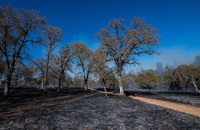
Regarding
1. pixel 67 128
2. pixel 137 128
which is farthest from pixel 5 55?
pixel 137 128

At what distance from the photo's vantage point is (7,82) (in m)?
21.0

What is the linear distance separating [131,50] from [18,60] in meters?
24.0

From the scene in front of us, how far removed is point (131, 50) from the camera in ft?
111

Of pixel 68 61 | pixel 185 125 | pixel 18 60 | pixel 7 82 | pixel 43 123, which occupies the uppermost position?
pixel 68 61

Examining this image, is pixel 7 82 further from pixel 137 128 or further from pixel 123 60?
pixel 123 60

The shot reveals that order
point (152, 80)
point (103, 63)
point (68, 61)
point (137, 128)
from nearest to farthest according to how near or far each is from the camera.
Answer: point (137, 128), point (103, 63), point (68, 61), point (152, 80)

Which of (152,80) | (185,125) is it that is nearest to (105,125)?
(185,125)

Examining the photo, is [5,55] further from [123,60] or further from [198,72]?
[198,72]

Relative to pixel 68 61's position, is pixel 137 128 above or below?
below

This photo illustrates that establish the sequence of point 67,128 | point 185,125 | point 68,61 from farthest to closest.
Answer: point 68,61 < point 185,125 < point 67,128

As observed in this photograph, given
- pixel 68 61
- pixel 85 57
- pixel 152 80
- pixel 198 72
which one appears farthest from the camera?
pixel 152 80

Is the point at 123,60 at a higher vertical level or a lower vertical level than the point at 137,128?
higher

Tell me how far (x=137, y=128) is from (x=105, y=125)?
230 cm

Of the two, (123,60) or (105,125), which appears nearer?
(105,125)
